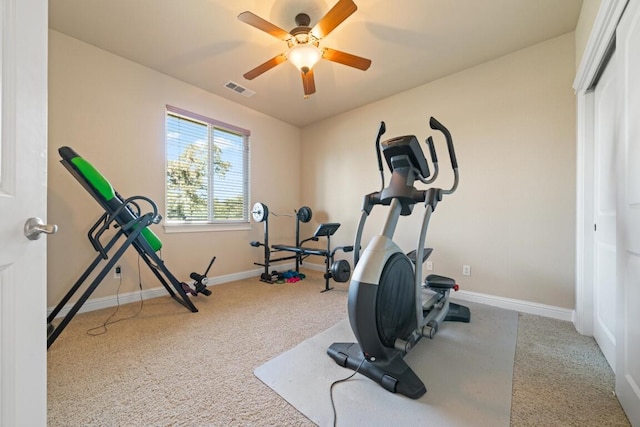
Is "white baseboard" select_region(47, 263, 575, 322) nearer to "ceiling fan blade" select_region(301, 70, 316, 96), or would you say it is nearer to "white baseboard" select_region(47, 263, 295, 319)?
"white baseboard" select_region(47, 263, 295, 319)

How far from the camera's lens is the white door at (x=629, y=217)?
1.18 metres

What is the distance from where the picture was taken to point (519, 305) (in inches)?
103

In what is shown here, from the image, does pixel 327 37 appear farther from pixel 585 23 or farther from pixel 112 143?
pixel 112 143

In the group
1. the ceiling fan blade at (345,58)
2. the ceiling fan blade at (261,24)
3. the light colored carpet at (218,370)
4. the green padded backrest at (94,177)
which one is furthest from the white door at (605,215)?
the green padded backrest at (94,177)

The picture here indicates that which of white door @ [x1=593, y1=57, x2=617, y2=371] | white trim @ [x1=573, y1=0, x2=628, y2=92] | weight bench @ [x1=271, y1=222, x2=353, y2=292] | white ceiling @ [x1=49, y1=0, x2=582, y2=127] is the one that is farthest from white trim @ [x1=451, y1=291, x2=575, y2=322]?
white ceiling @ [x1=49, y1=0, x2=582, y2=127]

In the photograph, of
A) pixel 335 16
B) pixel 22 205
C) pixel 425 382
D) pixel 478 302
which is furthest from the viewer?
pixel 478 302

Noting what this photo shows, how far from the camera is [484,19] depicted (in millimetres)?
2262

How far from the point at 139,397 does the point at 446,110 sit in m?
3.84

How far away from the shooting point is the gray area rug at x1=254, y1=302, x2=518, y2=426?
49.5 inches

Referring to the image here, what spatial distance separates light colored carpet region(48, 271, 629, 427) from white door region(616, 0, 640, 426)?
201 mm

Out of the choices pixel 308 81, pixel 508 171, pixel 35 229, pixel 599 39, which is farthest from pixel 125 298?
pixel 599 39

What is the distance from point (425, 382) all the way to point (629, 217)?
4.42 feet

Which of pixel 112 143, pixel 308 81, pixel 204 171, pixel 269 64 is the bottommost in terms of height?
pixel 204 171

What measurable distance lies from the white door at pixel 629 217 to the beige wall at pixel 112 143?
12.4 feet
